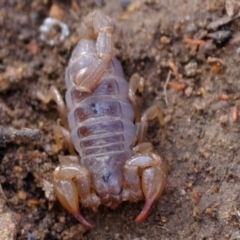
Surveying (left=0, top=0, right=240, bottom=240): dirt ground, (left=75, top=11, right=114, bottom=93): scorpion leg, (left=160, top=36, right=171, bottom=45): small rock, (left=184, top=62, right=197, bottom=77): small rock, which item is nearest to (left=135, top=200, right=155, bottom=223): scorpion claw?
(left=0, top=0, right=240, bottom=240): dirt ground

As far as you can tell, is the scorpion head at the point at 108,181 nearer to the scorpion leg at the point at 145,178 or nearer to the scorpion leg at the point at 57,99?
the scorpion leg at the point at 145,178

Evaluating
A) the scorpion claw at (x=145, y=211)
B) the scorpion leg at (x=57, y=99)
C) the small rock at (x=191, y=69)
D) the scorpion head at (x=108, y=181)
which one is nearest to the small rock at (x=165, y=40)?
the small rock at (x=191, y=69)

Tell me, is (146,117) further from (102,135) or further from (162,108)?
(102,135)

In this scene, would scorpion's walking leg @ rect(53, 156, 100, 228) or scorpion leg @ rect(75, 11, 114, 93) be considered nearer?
scorpion's walking leg @ rect(53, 156, 100, 228)

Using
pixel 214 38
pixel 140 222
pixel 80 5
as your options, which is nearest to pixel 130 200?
pixel 140 222

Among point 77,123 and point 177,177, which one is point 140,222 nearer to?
point 177,177

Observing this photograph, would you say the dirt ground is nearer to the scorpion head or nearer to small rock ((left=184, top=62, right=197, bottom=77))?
small rock ((left=184, top=62, right=197, bottom=77))

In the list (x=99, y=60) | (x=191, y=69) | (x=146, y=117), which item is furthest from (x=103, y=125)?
(x=191, y=69)
